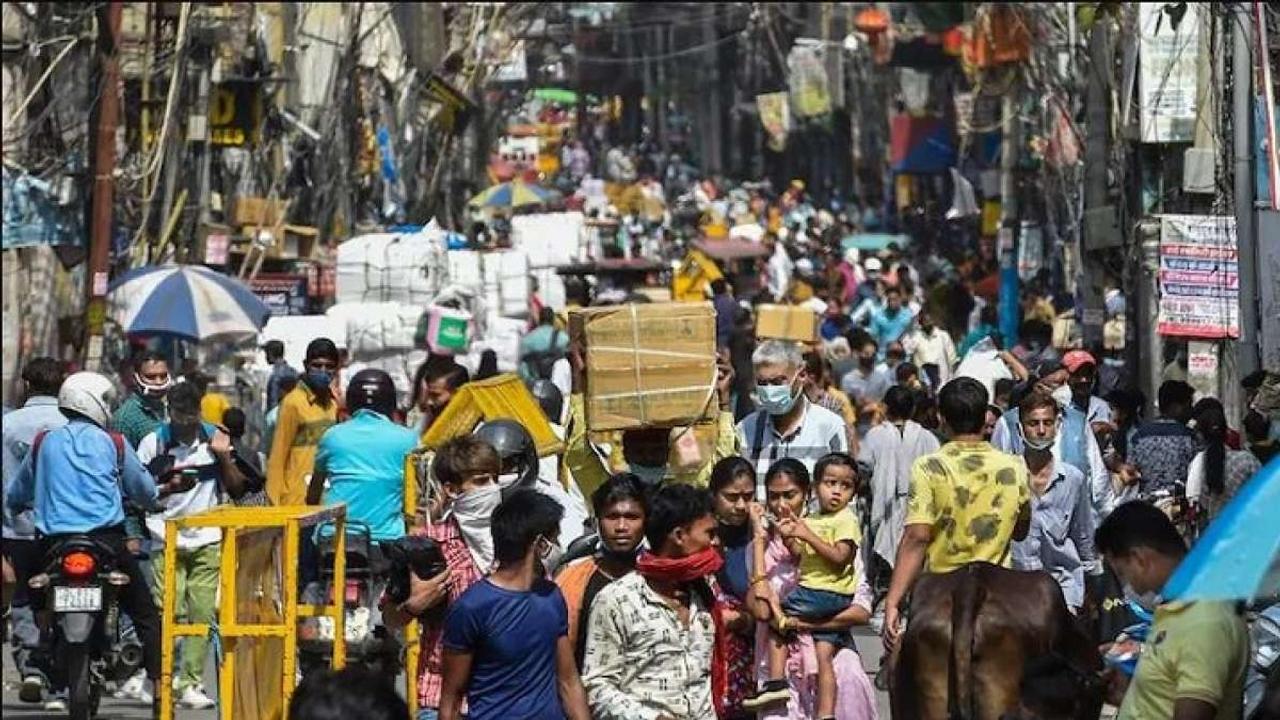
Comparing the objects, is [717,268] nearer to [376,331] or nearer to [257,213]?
[257,213]

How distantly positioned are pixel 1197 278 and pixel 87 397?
6.20 metres

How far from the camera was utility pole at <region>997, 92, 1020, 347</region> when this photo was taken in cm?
3391

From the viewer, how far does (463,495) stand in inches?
416

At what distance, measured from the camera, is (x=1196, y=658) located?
6.98 meters

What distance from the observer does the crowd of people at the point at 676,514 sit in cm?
852

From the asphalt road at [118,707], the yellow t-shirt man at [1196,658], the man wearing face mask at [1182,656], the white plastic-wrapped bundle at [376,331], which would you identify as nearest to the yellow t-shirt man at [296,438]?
the asphalt road at [118,707]

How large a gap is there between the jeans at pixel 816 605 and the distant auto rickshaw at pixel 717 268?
20.1 metres

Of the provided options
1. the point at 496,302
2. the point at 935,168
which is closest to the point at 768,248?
the point at 935,168

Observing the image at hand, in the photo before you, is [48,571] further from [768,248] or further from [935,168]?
[935,168]

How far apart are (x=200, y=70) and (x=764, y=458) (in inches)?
775

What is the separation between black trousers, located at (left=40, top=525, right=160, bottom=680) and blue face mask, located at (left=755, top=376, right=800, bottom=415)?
9.60ft

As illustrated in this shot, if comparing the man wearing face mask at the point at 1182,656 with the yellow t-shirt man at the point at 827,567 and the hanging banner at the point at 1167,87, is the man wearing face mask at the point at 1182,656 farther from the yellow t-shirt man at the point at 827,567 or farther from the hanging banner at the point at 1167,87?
the hanging banner at the point at 1167,87

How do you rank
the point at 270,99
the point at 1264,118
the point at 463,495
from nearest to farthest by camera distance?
the point at 463,495 < the point at 1264,118 < the point at 270,99

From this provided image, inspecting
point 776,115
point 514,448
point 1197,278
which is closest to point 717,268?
point 1197,278
